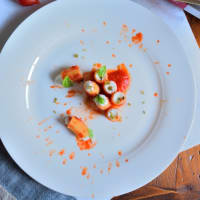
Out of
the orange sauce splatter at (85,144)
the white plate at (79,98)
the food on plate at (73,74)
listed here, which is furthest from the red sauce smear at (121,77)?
the orange sauce splatter at (85,144)

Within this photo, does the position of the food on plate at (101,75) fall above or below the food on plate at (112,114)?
above

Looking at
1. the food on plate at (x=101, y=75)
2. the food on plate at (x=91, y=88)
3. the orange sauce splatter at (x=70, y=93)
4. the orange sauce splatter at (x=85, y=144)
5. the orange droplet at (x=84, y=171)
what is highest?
the food on plate at (x=101, y=75)

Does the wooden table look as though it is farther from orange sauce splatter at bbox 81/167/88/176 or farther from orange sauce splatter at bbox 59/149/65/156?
orange sauce splatter at bbox 59/149/65/156

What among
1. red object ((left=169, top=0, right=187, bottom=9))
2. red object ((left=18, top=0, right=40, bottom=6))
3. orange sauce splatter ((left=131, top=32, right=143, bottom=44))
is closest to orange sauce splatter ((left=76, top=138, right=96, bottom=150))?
orange sauce splatter ((left=131, top=32, right=143, bottom=44))

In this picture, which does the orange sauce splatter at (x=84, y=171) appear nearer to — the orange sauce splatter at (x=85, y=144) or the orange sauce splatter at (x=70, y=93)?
the orange sauce splatter at (x=85, y=144)

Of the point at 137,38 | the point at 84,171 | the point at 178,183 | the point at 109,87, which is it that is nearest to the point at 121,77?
the point at 109,87
